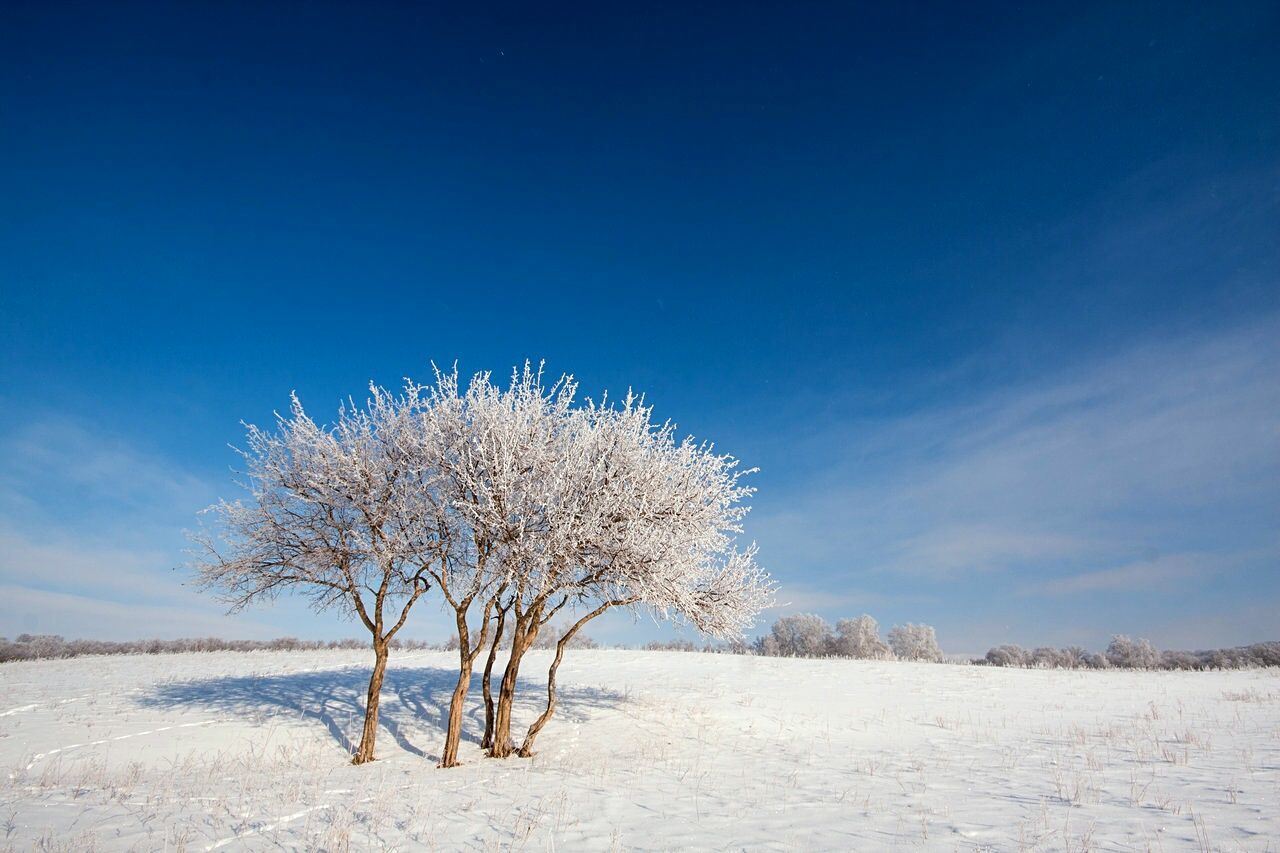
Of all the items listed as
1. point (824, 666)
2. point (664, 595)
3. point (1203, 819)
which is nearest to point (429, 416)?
point (664, 595)

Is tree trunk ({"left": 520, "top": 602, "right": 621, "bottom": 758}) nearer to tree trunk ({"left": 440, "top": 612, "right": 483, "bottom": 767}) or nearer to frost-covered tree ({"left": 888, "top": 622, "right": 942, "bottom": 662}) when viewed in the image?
tree trunk ({"left": 440, "top": 612, "right": 483, "bottom": 767})

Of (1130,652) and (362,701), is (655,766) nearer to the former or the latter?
(362,701)

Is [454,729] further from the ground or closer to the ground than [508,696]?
closer to the ground

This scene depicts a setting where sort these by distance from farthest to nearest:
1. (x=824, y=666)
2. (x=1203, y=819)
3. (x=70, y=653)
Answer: (x=70, y=653), (x=824, y=666), (x=1203, y=819)

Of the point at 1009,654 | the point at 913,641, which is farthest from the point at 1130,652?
the point at 913,641

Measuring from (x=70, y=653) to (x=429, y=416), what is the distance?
6236cm

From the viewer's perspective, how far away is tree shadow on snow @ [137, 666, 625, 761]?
63.0 feet

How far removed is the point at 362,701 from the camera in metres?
22.5

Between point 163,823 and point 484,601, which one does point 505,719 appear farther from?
point 163,823

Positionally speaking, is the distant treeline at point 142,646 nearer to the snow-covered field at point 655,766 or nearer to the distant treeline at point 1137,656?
the snow-covered field at point 655,766

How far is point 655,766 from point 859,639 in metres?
81.3

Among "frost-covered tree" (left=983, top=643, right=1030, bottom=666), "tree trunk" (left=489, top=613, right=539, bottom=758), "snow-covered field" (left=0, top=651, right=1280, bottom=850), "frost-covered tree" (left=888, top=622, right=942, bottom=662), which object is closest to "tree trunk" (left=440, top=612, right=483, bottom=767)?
"snow-covered field" (left=0, top=651, right=1280, bottom=850)

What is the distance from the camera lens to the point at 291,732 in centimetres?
1858

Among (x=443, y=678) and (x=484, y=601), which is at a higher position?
(x=484, y=601)
